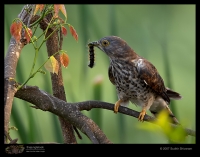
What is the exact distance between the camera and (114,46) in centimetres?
193

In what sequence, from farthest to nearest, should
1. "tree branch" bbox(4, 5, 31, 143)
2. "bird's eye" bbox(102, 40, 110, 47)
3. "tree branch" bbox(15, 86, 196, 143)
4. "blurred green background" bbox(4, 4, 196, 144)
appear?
"blurred green background" bbox(4, 4, 196, 144), "bird's eye" bbox(102, 40, 110, 47), "tree branch" bbox(15, 86, 196, 143), "tree branch" bbox(4, 5, 31, 143)

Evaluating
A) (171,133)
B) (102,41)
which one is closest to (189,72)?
(102,41)

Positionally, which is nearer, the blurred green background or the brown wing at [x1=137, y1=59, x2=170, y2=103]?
the brown wing at [x1=137, y1=59, x2=170, y2=103]

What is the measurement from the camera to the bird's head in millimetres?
1905

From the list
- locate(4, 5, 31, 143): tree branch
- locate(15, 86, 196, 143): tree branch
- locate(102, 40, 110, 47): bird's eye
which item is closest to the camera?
locate(4, 5, 31, 143): tree branch

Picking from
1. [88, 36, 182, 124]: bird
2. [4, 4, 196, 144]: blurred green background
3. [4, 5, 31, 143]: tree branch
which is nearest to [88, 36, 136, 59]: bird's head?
[88, 36, 182, 124]: bird

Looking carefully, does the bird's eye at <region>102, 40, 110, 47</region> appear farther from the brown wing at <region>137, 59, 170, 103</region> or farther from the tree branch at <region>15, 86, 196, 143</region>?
the tree branch at <region>15, 86, 196, 143</region>

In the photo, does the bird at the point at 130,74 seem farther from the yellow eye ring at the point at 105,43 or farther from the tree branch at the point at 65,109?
the tree branch at the point at 65,109

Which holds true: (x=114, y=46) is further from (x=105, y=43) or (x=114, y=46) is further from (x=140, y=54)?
(x=140, y=54)

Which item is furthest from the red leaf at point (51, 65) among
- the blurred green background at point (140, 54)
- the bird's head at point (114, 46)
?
the blurred green background at point (140, 54)

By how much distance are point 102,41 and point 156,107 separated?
473mm

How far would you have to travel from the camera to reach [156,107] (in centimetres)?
217
